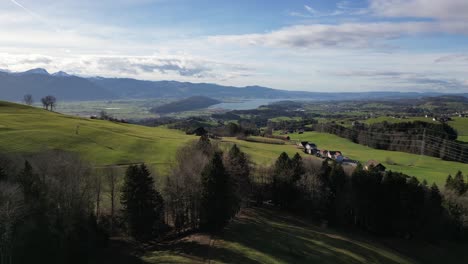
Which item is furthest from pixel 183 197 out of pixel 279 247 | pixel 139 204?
pixel 279 247

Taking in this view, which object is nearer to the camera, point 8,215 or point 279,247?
point 8,215

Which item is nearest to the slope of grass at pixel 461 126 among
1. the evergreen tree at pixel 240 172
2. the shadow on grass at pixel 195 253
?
the evergreen tree at pixel 240 172

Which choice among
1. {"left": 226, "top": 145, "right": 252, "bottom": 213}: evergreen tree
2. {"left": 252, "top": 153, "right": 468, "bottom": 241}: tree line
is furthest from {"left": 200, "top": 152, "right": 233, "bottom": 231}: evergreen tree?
{"left": 252, "top": 153, "right": 468, "bottom": 241}: tree line

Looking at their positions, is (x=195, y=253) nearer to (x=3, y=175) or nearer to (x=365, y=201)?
(x=3, y=175)

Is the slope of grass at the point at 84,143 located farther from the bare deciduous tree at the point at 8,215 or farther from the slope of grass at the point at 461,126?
the slope of grass at the point at 461,126

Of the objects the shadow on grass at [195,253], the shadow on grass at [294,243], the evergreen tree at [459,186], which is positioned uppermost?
the evergreen tree at [459,186]

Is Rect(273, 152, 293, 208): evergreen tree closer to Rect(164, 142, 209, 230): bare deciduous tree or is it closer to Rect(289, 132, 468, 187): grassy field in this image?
Rect(164, 142, 209, 230): bare deciduous tree
